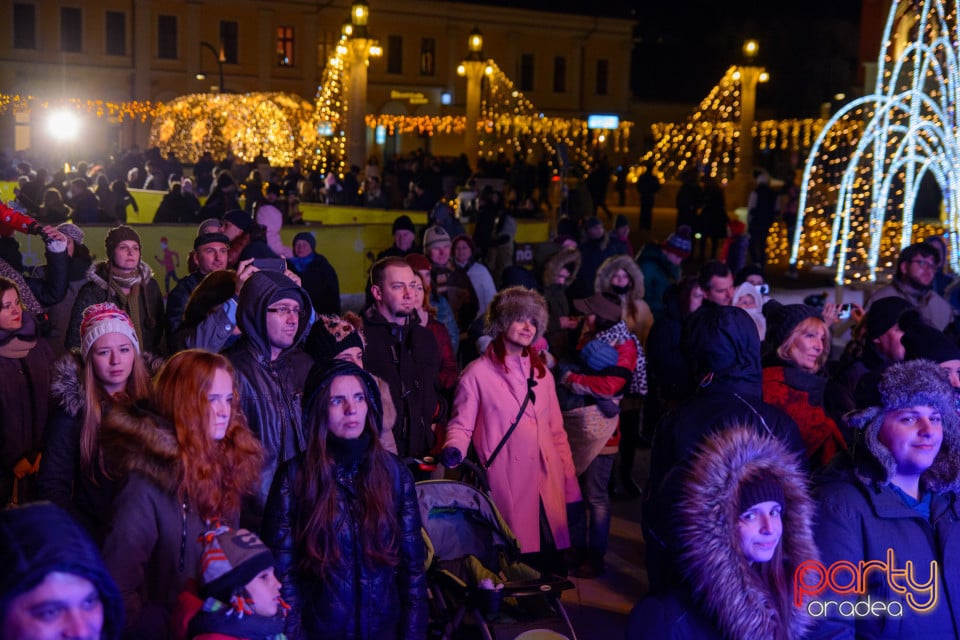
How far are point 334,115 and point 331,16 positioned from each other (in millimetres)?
27003

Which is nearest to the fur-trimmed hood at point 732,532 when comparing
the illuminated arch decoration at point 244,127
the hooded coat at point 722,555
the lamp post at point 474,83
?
the hooded coat at point 722,555

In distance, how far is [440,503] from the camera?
5258 millimetres

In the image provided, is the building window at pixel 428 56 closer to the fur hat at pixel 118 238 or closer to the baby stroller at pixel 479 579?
the fur hat at pixel 118 238

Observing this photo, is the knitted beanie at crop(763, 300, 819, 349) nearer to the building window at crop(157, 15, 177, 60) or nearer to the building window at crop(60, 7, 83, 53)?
the building window at crop(60, 7, 83, 53)

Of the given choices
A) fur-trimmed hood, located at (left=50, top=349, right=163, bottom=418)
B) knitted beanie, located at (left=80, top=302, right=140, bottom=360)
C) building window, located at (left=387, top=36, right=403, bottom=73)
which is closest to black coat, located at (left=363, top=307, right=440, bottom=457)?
knitted beanie, located at (left=80, top=302, right=140, bottom=360)

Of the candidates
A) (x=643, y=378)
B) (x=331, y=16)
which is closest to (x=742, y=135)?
(x=643, y=378)

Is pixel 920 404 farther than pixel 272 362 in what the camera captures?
No

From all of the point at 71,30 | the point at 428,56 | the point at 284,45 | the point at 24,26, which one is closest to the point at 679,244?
the point at 71,30

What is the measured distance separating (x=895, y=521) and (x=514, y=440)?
259cm

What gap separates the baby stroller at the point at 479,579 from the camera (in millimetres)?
4730

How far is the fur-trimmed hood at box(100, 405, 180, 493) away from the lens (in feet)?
12.4

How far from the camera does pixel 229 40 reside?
2133 inches

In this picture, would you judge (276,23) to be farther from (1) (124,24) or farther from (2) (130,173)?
(2) (130,173)

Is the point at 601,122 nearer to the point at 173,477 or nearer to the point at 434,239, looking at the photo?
the point at 434,239
